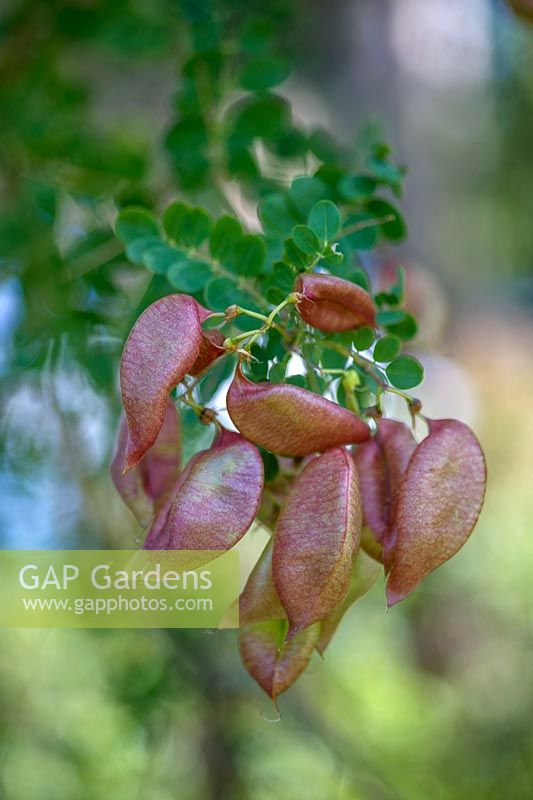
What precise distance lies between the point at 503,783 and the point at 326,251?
1047mm

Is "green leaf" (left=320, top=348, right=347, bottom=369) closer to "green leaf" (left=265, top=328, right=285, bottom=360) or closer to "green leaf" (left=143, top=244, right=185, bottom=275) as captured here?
"green leaf" (left=265, top=328, right=285, bottom=360)

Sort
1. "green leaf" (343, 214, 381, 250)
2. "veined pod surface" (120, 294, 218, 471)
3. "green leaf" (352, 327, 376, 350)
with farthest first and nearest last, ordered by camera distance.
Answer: "green leaf" (343, 214, 381, 250) < "green leaf" (352, 327, 376, 350) < "veined pod surface" (120, 294, 218, 471)

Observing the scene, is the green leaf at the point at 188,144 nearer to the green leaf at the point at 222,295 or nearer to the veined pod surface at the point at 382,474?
the green leaf at the point at 222,295

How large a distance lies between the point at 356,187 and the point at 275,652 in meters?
0.36

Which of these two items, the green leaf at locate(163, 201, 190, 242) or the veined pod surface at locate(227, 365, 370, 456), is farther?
the green leaf at locate(163, 201, 190, 242)

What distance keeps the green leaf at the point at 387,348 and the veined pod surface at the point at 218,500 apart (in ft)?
0.40

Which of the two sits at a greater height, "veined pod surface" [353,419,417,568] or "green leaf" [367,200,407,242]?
"green leaf" [367,200,407,242]

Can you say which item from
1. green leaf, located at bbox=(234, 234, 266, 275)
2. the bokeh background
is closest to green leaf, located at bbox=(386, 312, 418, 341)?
green leaf, located at bbox=(234, 234, 266, 275)

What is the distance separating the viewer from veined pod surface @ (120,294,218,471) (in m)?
0.40

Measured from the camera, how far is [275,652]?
0.48 m

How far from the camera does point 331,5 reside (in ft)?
5.51

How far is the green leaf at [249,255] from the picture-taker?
1.81 ft

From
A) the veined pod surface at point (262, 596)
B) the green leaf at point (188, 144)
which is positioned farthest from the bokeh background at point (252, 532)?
the veined pod surface at point (262, 596)

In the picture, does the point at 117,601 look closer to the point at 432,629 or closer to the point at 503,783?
the point at 503,783
